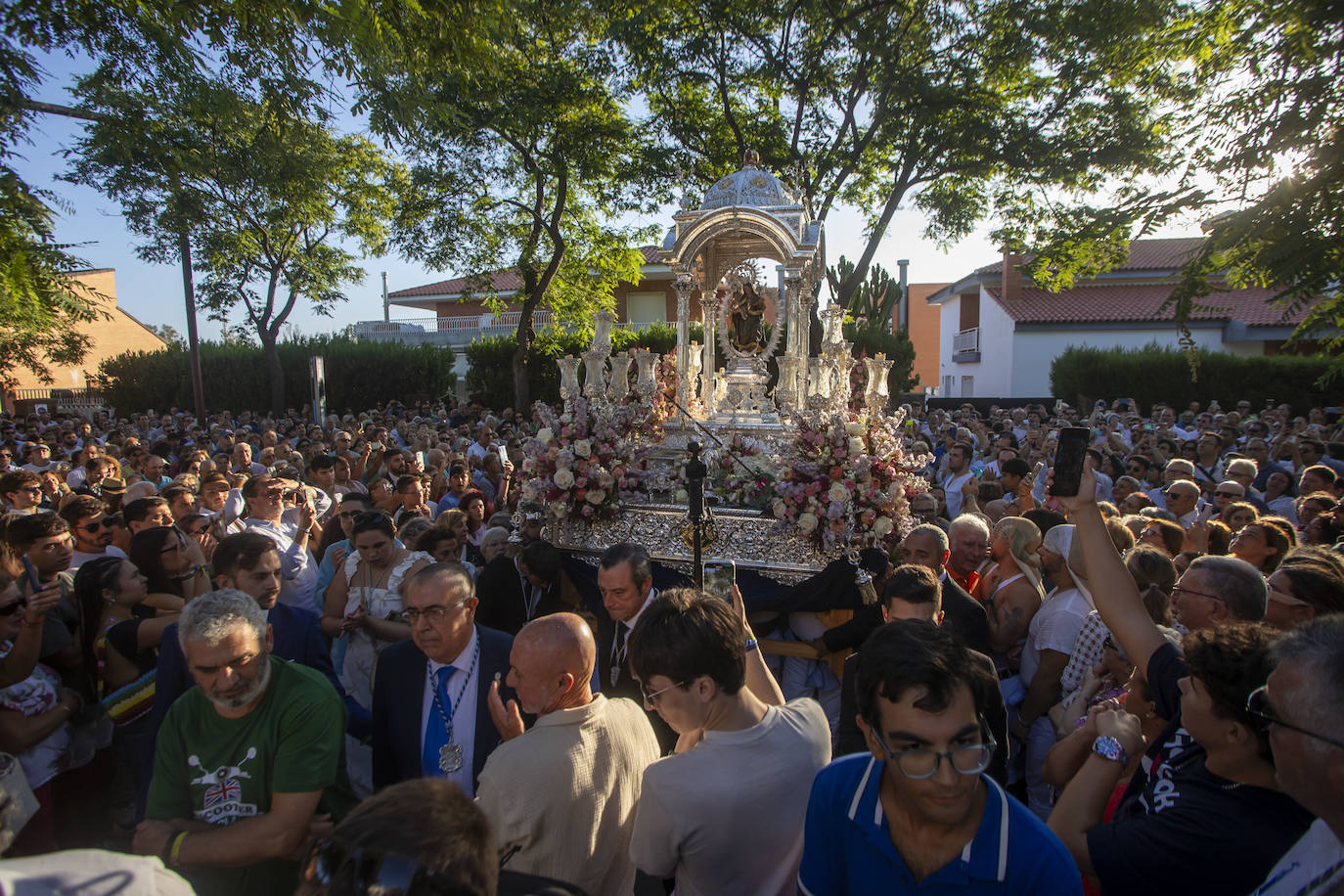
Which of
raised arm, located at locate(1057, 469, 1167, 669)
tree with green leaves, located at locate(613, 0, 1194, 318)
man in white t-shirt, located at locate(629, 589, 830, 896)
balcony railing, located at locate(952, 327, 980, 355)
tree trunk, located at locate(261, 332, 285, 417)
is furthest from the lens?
balcony railing, located at locate(952, 327, 980, 355)

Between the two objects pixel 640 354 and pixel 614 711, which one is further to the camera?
pixel 640 354

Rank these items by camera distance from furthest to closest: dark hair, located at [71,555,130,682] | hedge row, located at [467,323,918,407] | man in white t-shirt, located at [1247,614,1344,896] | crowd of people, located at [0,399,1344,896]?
1. hedge row, located at [467,323,918,407]
2. dark hair, located at [71,555,130,682]
3. crowd of people, located at [0,399,1344,896]
4. man in white t-shirt, located at [1247,614,1344,896]

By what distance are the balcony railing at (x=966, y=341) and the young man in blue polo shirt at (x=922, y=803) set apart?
34.5 meters

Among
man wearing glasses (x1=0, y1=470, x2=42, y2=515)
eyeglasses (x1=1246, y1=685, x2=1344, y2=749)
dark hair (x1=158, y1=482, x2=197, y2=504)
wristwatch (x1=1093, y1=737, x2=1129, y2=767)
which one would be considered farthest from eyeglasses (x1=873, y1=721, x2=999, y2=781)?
man wearing glasses (x1=0, y1=470, x2=42, y2=515)

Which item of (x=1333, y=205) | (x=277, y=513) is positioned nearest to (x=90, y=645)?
(x=277, y=513)

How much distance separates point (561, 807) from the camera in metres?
2.24

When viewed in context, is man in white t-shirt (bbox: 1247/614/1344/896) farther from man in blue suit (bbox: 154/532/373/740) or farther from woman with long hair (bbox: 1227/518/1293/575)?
woman with long hair (bbox: 1227/518/1293/575)

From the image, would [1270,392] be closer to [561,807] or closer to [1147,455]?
[1147,455]

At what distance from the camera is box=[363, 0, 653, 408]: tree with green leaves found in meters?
16.7

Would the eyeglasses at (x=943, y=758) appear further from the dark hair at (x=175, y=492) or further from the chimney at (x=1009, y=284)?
the chimney at (x=1009, y=284)

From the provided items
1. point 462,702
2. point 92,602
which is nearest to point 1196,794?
point 462,702

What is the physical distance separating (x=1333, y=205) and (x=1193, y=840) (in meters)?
2.63

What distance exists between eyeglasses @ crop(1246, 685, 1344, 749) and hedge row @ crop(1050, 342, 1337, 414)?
2547 cm

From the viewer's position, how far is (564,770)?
2.27 m
